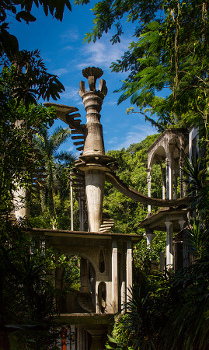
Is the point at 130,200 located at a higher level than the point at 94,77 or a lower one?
→ lower

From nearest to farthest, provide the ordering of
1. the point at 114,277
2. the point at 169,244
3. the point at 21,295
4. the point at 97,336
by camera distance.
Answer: the point at 21,295 → the point at 114,277 → the point at 97,336 → the point at 169,244

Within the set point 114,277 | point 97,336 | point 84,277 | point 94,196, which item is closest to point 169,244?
point 84,277

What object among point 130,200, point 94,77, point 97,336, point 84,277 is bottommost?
point 97,336

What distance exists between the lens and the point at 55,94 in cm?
545

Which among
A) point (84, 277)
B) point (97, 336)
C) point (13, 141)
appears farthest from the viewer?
point (84, 277)

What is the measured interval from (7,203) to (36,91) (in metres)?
3.61

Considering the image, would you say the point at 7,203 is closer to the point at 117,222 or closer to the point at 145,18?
the point at 145,18

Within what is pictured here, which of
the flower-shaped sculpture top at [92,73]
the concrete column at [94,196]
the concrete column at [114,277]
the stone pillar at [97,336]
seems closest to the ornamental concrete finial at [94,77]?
the flower-shaped sculpture top at [92,73]

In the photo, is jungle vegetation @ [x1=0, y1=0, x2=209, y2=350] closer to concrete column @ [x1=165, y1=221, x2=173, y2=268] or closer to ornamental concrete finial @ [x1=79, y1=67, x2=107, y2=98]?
ornamental concrete finial @ [x1=79, y1=67, x2=107, y2=98]

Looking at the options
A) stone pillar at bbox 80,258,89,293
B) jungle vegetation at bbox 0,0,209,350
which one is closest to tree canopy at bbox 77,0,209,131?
jungle vegetation at bbox 0,0,209,350

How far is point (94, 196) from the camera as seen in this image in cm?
1734

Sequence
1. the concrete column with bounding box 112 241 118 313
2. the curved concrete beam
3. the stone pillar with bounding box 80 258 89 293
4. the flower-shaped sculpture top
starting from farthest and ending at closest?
the stone pillar with bounding box 80 258 89 293, the flower-shaped sculpture top, the curved concrete beam, the concrete column with bounding box 112 241 118 313

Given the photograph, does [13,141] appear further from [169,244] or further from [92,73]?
[169,244]

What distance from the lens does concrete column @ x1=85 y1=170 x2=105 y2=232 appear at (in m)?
17.1
